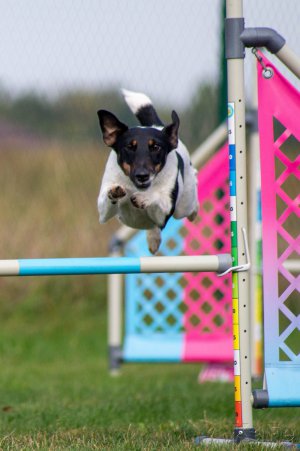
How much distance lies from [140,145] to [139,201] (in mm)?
240

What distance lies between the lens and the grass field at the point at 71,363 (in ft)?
14.9

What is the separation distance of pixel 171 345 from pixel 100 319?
296cm

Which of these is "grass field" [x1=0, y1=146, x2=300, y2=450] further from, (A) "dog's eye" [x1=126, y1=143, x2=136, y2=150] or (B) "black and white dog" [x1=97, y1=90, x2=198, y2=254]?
(A) "dog's eye" [x1=126, y1=143, x2=136, y2=150]

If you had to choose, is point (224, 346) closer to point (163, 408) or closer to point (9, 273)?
point (163, 408)

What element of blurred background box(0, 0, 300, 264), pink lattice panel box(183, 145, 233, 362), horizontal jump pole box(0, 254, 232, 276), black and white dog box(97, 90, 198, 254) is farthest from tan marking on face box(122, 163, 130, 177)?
pink lattice panel box(183, 145, 233, 362)

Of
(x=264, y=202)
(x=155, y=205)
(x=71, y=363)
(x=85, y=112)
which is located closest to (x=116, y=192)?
(x=155, y=205)

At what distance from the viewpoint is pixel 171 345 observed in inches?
298

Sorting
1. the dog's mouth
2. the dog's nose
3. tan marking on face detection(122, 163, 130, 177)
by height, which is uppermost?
tan marking on face detection(122, 163, 130, 177)

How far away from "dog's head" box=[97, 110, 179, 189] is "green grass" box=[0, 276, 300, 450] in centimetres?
115

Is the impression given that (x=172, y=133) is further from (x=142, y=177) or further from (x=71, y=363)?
(x=71, y=363)

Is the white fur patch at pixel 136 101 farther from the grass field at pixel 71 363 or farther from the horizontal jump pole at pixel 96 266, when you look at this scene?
the grass field at pixel 71 363

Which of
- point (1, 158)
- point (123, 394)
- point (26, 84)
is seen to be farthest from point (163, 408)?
point (1, 158)

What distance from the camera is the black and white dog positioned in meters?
4.05

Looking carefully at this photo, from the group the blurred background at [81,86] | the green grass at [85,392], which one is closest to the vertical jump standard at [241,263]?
the green grass at [85,392]
